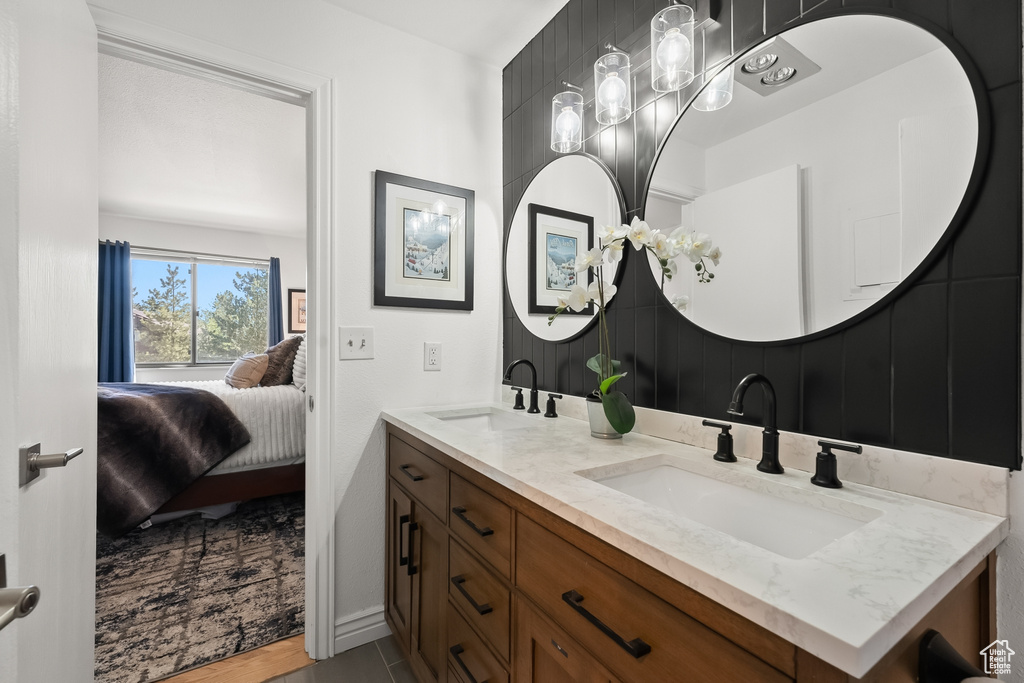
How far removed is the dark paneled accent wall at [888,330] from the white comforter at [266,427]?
243 cm

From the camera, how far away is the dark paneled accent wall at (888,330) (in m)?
0.74

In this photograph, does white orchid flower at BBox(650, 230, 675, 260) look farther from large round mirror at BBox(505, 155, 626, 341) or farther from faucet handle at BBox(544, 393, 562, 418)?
faucet handle at BBox(544, 393, 562, 418)

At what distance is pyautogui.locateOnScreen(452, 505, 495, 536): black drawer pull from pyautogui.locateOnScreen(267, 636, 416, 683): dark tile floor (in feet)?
2.69

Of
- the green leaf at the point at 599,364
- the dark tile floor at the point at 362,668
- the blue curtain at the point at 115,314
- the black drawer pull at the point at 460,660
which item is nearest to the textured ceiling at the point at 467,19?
the green leaf at the point at 599,364

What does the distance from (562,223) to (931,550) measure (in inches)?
55.2

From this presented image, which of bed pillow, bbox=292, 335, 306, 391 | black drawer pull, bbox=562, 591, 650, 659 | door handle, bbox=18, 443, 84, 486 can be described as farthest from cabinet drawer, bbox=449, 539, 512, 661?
bed pillow, bbox=292, 335, 306, 391

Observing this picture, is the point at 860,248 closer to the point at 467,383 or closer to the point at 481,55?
the point at 467,383

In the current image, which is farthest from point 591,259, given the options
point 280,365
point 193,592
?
point 280,365

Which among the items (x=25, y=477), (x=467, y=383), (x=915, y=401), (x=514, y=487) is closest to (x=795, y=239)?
(x=915, y=401)

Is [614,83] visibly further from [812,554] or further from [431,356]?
[812,554]

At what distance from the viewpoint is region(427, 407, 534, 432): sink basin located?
1752 millimetres

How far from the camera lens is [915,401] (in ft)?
2.73

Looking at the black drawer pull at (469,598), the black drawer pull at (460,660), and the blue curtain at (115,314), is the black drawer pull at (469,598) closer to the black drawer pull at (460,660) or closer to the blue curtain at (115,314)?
the black drawer pull at (460,660)

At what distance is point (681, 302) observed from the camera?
1263 mm
